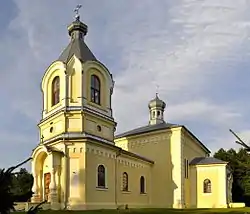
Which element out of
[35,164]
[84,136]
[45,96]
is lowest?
[35,164]

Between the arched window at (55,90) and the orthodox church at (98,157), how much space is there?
0.22 feet

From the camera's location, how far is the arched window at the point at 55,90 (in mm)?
28438

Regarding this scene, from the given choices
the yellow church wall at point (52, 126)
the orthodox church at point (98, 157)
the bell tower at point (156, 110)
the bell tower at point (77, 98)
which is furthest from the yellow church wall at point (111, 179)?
the bell tower at point (156, 110)

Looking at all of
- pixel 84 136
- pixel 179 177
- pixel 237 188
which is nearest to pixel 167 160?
pixel 179 177

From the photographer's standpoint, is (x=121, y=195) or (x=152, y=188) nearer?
(x=121, y=195)

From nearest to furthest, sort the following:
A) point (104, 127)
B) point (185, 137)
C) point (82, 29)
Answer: point (104, 127) < point (82, 29) < point (185, 137)

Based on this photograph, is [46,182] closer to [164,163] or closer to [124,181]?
[124,181]

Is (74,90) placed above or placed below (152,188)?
above

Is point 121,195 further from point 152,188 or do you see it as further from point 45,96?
point 45,96

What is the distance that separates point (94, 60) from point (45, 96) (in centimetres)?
423

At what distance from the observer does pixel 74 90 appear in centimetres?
2750

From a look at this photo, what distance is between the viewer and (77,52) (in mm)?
28766

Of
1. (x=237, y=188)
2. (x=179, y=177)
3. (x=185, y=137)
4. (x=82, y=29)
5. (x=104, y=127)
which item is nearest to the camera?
(x=104, y=127)

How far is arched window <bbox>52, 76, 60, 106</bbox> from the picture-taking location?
28.4 metres
